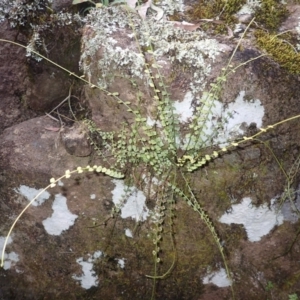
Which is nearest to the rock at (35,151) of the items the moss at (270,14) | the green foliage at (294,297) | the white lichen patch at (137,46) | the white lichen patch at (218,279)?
the white lichen patch at (137,46)

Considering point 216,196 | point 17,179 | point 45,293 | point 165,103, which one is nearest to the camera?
point 165,103

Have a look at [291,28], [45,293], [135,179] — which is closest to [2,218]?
[45,293]

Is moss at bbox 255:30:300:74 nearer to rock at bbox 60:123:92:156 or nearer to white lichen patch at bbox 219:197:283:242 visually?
white lichen patch at bbox 219:197:283:242

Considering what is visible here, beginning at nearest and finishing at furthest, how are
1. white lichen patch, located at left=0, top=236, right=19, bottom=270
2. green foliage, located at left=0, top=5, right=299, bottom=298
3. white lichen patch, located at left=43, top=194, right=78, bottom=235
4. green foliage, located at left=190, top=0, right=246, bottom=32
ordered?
1. green foliage, located at left=0, top=5, right=299, bottom=298
2. green foliage, located at left=190, top=0, right=246, bottom=32
3. white lichen patch, located at left=43, top=194, right=78, bottom=235
4. white lichen patch, located at left=0, top=236, right=19, bottom=270

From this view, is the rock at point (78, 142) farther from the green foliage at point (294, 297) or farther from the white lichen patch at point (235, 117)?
the green foliage at point (294, 297)

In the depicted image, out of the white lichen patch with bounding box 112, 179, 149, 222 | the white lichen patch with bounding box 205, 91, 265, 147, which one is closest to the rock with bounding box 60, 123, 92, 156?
the white lichen patch with bounding box 112, 179, 149, 222

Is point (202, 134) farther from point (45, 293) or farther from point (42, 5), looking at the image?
point (45, 293)

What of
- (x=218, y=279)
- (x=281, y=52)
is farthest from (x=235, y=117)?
(x=218, y=279)
